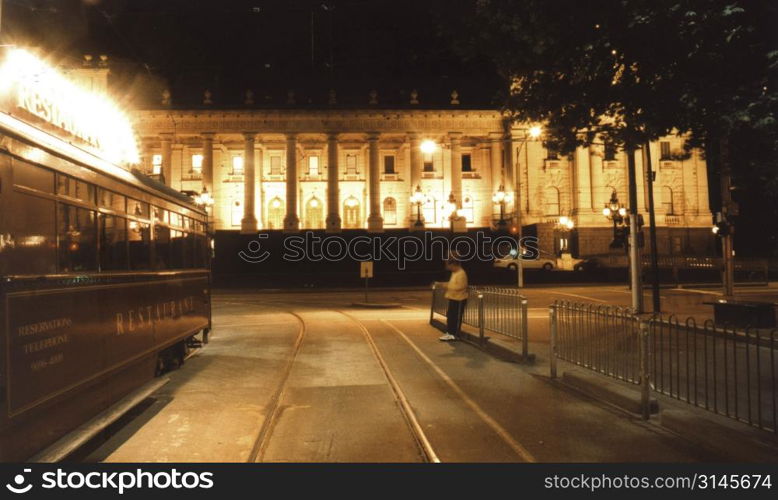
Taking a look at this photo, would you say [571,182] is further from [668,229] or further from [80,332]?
[80,332]

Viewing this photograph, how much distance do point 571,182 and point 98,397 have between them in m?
59.1

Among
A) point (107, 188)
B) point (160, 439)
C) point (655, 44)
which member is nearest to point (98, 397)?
point (160, 439)

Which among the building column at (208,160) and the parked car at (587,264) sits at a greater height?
the building column at (208,160)

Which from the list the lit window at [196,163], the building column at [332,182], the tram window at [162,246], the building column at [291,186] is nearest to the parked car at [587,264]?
the building column at [332,182]

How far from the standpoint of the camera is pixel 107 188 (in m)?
6.81

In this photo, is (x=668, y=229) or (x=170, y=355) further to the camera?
(x=668, y=229)

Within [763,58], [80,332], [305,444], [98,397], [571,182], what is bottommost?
[305,444]

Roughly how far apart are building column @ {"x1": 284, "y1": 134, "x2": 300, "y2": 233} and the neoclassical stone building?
0.10m

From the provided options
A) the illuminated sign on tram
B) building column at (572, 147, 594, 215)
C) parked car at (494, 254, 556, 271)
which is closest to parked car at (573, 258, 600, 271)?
parked car at (494, 254, 556, 271)

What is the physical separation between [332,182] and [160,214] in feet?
169

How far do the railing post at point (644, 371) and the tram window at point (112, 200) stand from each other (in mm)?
6166

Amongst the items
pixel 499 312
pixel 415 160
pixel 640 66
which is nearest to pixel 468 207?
pixel 415 160

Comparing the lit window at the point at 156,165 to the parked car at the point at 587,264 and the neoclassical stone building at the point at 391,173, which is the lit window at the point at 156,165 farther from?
the parked car at the point at 587,264

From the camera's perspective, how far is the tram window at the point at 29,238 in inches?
183
